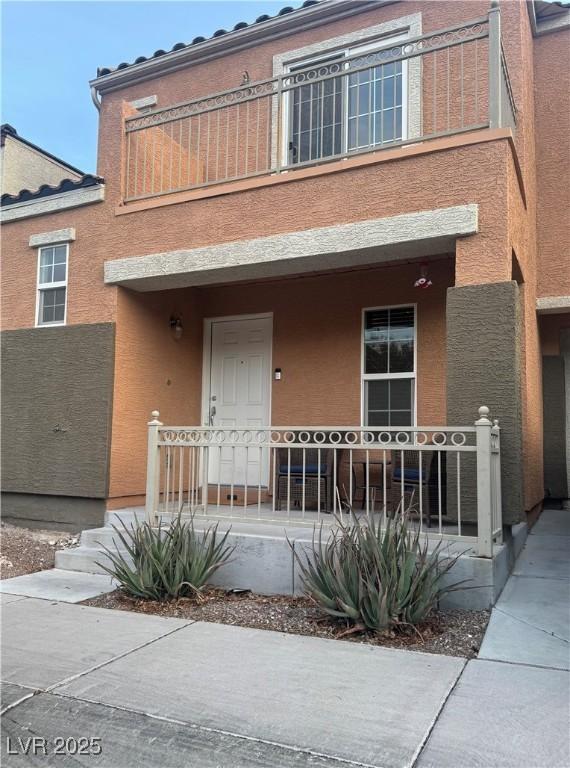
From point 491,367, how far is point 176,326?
15.0ft

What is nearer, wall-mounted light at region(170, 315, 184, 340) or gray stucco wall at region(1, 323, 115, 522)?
gray stucco wall at region(1, 323, 115, 522)

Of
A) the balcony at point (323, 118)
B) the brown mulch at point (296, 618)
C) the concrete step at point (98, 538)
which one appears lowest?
the brown mulch at point (296, 618)

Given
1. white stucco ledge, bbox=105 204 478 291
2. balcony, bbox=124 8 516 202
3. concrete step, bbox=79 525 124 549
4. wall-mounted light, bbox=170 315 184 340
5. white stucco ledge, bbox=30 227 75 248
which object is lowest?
concrete step, bbox=79 525 124 549

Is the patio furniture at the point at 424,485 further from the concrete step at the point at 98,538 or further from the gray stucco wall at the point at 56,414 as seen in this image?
the gray stucco wall at the point at 56,414

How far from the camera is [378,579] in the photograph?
4293 millimetres

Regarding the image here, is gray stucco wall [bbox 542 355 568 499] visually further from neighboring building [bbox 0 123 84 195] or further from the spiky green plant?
neighboring building [bbox 0 123 84 195]

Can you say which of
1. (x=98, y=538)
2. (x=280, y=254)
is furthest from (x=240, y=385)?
(x=98, y=538)

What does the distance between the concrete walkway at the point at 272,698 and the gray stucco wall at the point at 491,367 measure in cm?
126

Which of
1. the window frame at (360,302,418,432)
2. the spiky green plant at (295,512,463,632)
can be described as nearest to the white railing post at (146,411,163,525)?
the spiky green plant at (295,512,463,632)

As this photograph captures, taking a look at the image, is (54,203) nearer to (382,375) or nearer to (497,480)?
(382,375)

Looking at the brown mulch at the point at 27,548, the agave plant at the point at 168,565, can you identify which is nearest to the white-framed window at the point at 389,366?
the agave plant at the point at 168,565

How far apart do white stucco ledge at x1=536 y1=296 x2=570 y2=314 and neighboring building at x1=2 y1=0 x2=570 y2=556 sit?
3cm

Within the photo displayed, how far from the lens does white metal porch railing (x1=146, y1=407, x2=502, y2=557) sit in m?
5.06

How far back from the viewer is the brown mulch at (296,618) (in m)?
4.28
